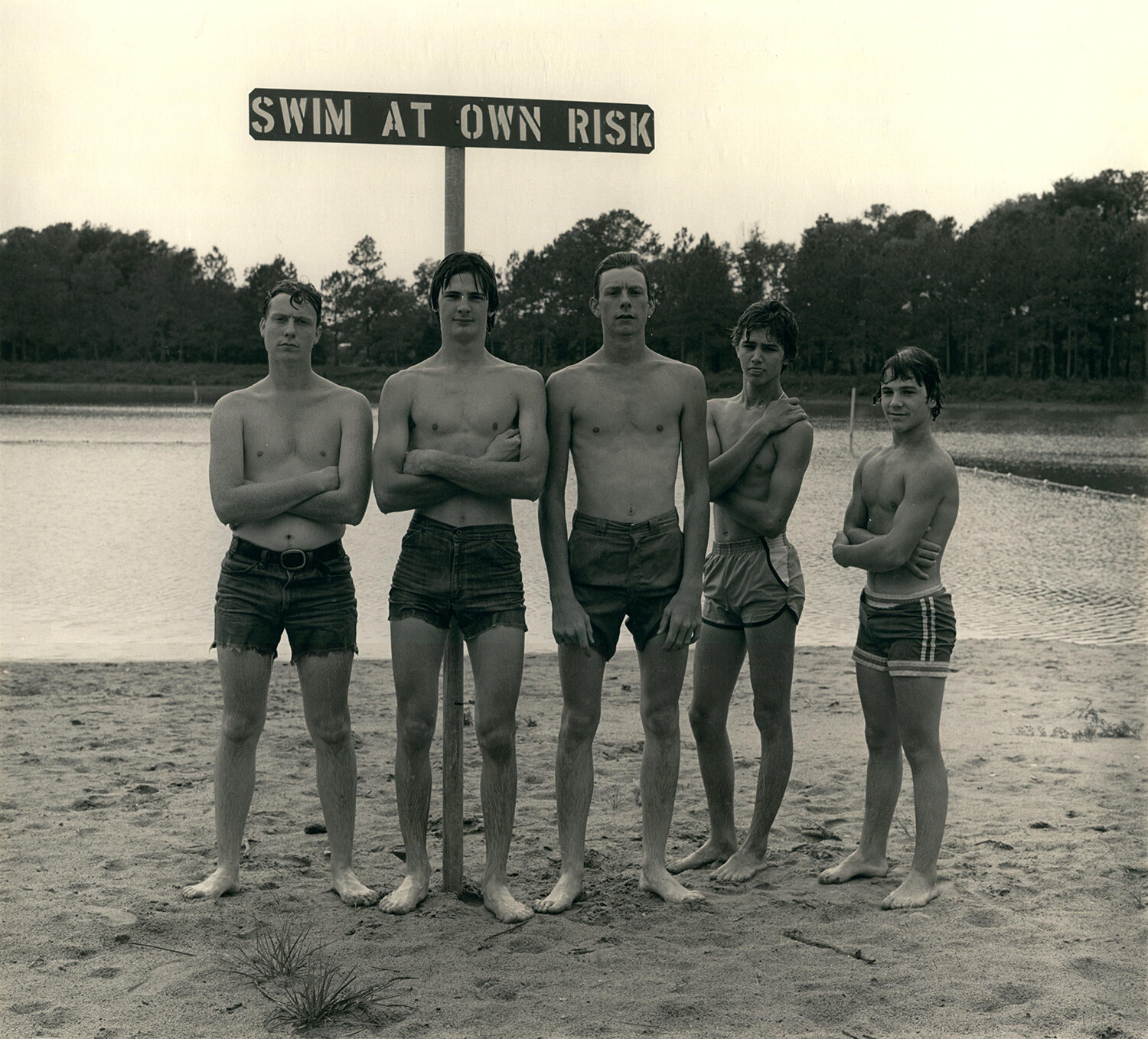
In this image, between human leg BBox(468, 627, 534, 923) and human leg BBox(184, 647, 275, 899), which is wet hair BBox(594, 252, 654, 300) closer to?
human leg BBox(468, 627, 534, 923)

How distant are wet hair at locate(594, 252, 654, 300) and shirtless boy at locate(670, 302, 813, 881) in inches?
17.3

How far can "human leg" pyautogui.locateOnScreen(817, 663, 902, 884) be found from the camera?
4.62 metres

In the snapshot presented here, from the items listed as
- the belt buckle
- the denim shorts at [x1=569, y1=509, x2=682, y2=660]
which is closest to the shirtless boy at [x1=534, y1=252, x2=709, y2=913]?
A: the denim shorts at [x1=569, y1=509, x2=682, y2=660]

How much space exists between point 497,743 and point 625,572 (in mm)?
727

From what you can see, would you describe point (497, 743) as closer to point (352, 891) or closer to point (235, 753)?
point (352, 891)

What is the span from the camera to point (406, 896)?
4.45 m

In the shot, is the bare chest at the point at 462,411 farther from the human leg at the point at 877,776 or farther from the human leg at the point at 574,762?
the human leg at the point at 877,776

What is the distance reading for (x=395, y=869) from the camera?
4.97 metres

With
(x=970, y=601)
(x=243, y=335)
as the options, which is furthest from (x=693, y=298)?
(x=970, y=601)

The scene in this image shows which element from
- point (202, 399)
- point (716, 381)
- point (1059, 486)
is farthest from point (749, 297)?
point (1059, 486)

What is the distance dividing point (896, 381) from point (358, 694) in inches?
167

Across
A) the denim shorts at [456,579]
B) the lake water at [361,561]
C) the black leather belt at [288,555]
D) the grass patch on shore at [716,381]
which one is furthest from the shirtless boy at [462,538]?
the grass patch on shore at [716,381]

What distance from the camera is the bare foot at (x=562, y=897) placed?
4.42 metres

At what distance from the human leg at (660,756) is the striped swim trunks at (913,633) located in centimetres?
70
